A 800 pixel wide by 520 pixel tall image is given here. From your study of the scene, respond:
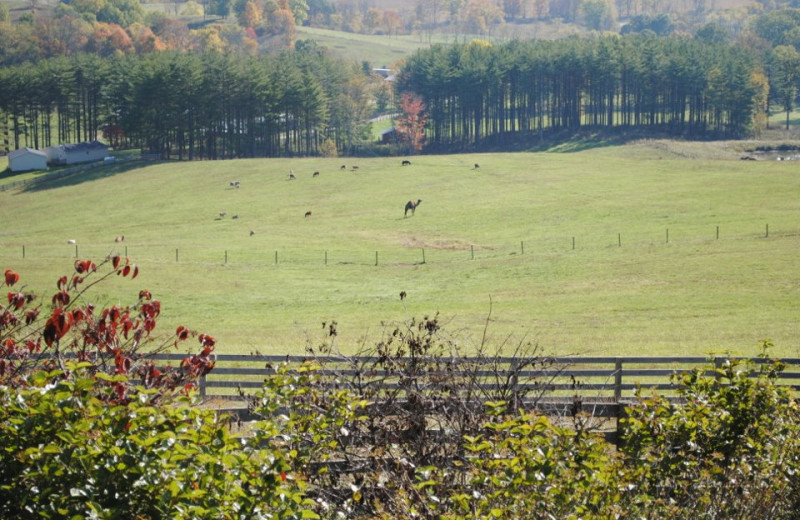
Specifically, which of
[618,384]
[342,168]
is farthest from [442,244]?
[618,384]

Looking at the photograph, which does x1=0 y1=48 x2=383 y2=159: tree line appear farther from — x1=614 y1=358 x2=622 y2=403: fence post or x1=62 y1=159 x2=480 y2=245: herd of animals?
x1=614 y1=358 x2=622 y2=403: fence post

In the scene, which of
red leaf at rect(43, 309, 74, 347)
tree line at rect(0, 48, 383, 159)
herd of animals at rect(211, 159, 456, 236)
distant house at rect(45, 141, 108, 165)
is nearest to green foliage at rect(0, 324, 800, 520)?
red leaf at rect(43, 309, 74, 347)

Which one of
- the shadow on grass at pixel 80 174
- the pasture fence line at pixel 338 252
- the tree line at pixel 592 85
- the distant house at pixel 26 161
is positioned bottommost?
the pasture fence line at pixel 338 252

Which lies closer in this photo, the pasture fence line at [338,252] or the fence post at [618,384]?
the fence post at [618,384]

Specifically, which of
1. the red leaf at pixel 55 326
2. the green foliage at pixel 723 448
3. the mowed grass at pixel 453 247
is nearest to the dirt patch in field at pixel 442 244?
the mowed grass at pixel 453 247

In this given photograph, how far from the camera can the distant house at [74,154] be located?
9881cm

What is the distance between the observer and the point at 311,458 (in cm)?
837

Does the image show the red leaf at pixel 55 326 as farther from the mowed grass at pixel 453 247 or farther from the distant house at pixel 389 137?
the distant house at pixel 389 137

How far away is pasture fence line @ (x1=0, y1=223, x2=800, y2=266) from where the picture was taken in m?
47.2

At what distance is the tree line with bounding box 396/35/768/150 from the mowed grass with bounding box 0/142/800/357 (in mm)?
34381

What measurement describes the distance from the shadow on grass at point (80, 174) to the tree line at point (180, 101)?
30.0ft

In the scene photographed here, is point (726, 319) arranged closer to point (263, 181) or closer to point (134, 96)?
point (263, 181)

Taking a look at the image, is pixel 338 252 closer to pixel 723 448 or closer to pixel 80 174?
pixel 723 448

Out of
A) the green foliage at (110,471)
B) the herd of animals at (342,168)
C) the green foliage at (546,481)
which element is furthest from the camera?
the herd of animals at (342,168)
